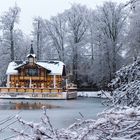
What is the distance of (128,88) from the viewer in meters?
3.70

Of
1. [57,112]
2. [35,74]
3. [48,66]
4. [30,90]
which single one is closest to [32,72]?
[35,74]

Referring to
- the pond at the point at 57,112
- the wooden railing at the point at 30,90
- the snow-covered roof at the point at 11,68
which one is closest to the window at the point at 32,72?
the snow-covered roof at the point at 11,68

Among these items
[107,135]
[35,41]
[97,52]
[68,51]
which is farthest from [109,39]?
[107,135]

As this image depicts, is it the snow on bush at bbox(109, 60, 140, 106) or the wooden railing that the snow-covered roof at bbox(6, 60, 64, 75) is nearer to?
the wooden railing

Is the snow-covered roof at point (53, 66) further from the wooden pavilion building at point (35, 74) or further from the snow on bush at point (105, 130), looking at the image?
the snow on bush at point (105, 130)

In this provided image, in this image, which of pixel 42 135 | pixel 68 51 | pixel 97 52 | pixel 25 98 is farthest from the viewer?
pixel 68 51

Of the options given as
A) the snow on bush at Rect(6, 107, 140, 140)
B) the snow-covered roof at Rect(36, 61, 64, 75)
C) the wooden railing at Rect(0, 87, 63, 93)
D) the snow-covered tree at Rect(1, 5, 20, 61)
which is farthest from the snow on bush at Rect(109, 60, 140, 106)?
the snow-covered tree at Rect(1, 5, 20, 61)

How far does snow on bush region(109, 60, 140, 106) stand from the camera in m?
3.68

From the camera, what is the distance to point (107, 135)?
2.48 meters

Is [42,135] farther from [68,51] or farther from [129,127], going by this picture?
[68,51]

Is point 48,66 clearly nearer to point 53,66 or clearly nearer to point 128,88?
point 53,66

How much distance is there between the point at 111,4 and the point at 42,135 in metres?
57.2

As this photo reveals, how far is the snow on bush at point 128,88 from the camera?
3684 millimetres

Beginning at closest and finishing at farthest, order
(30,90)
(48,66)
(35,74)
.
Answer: (30,90), (48,66), (35,74)
